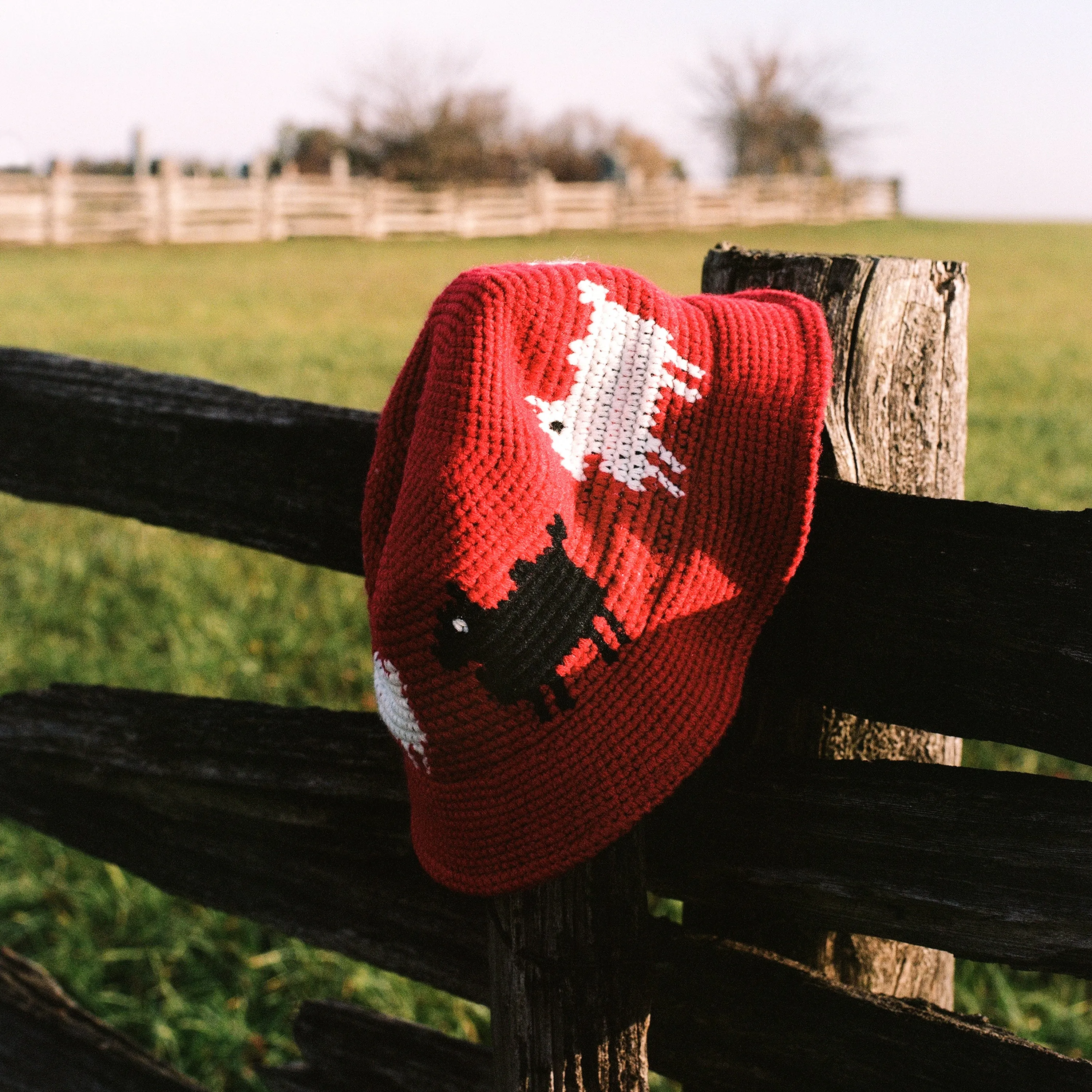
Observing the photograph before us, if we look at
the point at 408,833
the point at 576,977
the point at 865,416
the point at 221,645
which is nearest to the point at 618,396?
the point at 865,416

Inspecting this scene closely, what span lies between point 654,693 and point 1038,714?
0.42 metres

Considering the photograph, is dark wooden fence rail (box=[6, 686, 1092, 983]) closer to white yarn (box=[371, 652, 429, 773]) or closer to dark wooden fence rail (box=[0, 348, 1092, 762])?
dark wooden fence rail (box=[0, 348, 1092, 762])

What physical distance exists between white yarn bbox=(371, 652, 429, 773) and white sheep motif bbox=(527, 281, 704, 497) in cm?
26

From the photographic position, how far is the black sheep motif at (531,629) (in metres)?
0.95

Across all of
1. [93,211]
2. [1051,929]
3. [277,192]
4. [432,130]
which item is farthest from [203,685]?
[432,130]

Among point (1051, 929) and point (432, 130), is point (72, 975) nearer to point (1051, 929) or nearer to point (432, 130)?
point (1051, 929)

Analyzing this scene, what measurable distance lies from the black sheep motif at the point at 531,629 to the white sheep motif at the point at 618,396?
0.09m

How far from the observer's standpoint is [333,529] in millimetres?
1519

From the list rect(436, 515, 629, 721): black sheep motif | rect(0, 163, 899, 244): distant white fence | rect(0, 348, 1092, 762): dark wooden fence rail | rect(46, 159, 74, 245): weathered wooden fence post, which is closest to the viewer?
rect(436, 515, 629, 721): black sheep motif

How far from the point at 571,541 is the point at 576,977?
0.50 meters

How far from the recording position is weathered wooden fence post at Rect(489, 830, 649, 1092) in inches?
44.1

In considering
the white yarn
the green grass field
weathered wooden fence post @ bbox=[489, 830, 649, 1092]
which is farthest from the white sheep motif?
weathered wooden fence post @ bbox=[489, 830, 649, 1092]

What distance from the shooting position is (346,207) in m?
24.2

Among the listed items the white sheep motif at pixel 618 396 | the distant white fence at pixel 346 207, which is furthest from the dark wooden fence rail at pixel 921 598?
the distant white fence at pixel 346 207
